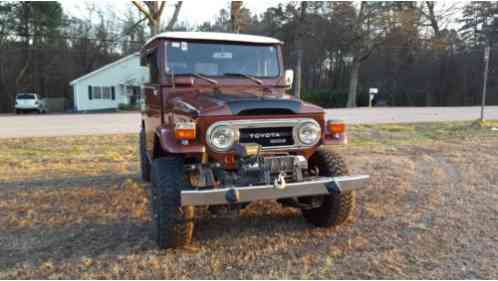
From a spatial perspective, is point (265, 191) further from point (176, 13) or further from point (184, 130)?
point (176, 13)

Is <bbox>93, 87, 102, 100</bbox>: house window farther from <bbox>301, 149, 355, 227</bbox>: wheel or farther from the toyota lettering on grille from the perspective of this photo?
the toyota lettering on grille

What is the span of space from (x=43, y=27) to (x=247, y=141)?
121 feet

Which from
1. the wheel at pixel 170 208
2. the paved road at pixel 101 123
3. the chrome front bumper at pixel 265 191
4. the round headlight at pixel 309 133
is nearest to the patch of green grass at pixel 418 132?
the paved road at pixel 101 123

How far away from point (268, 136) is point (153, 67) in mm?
1955

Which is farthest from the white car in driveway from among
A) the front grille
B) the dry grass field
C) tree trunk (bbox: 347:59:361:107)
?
the front grille

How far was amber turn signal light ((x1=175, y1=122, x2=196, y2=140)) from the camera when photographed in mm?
3105

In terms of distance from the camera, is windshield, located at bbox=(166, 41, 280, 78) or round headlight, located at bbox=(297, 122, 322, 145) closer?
round headlight, located at bbox=(297, 122, 322, 145)

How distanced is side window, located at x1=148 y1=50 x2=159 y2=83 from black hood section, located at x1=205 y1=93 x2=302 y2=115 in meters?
1.28

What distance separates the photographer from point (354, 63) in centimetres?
3238

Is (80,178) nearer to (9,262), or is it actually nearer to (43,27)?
(9,262)

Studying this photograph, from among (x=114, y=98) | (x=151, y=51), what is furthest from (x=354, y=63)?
(x=151, y=51)

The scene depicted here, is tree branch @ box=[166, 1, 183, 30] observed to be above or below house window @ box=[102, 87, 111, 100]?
above

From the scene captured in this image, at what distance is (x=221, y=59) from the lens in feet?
14.4

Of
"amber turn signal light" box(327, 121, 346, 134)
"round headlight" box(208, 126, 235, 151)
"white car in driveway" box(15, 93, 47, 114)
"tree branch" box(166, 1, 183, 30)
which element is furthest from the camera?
"white car in driveway" box(15, 93, 47, 114)
